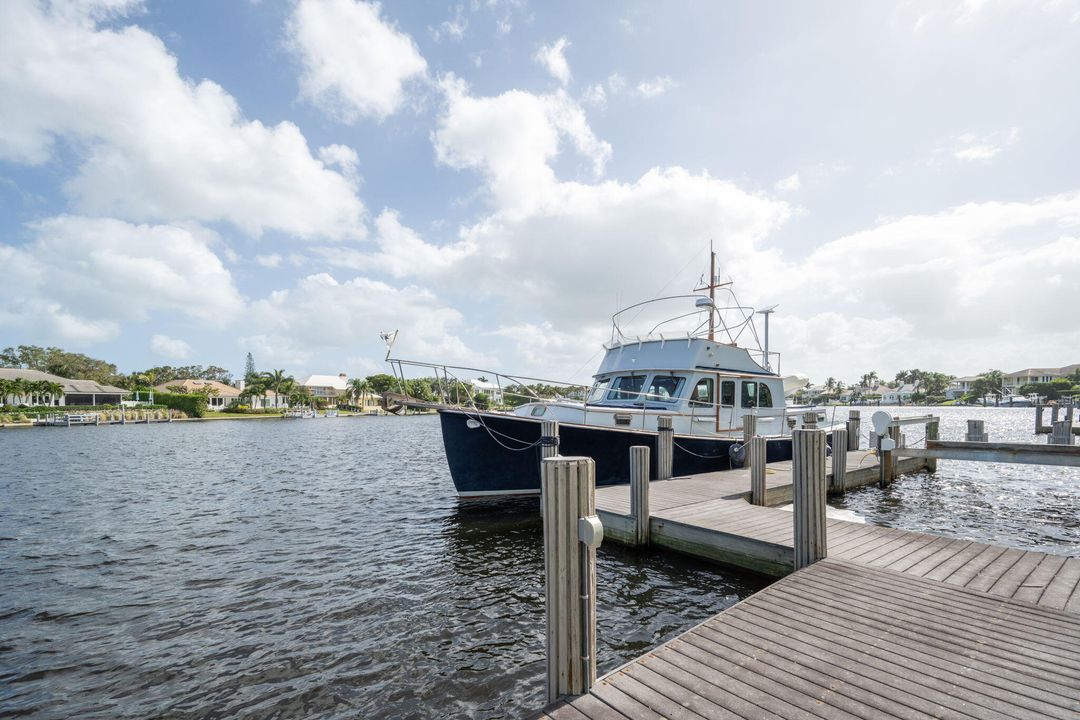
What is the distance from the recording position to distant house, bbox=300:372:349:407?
10716 cm

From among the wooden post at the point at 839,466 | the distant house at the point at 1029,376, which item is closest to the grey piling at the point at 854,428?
the wooden post at the point at 839,466

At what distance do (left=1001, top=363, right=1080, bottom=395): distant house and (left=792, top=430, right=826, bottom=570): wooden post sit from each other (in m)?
145

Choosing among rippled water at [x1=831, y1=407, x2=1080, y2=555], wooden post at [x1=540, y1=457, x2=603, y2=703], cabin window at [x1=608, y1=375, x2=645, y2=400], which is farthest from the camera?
cabin window at [x1=608, y1=375, x2=645, y2=400]

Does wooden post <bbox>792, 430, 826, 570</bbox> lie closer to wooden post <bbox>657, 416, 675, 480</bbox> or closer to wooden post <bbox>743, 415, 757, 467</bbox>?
wooden post <bbox>657, 416, 675, 480</bbox>

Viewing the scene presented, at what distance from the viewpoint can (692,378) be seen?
41.3 feet

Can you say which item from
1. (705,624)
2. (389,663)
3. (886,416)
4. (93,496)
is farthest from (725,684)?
(93,496)

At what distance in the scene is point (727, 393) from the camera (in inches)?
521

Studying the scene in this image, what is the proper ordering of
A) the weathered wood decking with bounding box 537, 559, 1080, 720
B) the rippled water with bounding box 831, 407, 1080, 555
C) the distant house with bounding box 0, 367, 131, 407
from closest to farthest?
the weathered wood decking with bounding box 537, 559, 1080, 720 → the rippled water with bounding box 831, 407, 1080, 555 → the distant house with bounding box 0, 367, 131, 407

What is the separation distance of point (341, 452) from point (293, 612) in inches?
843

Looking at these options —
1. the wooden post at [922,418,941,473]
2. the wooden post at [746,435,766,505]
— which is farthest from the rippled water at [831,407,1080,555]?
the wooden post at [746,435,766,505]

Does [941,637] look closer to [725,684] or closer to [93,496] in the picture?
[725,684]

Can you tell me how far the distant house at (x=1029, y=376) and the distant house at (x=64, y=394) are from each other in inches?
6655

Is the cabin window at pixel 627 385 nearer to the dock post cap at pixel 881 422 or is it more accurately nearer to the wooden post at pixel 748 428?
the wooden post at pixel 748 428

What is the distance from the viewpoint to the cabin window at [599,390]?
1399 cm
